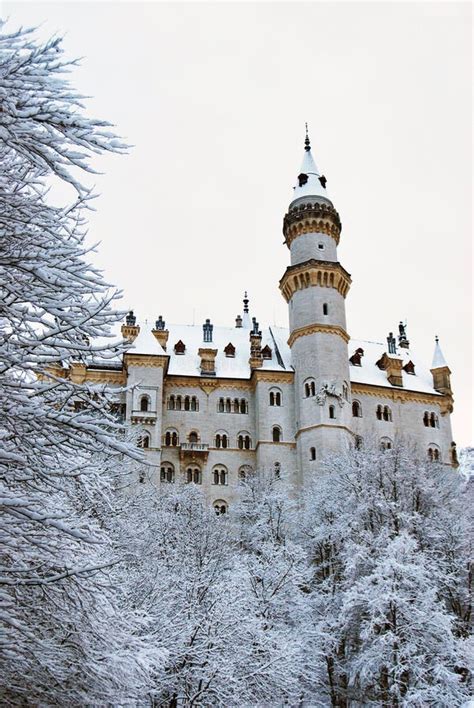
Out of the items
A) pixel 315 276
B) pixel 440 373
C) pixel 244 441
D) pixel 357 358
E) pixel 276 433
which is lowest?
pixel 244 441

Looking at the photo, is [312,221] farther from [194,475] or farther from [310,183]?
[194,475]

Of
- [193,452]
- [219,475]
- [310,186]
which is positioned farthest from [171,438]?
[310,186]

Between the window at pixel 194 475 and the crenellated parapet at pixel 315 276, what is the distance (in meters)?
17.8

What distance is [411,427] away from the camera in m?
72.2

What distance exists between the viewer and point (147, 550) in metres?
33.9

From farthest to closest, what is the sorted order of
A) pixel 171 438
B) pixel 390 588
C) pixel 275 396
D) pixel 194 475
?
pixel 275 396 < pixel 171 438 < pixel 194 475 < pixel 390 588

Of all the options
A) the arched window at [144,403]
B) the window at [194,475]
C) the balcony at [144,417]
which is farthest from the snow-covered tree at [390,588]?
the arched window at [144,403]

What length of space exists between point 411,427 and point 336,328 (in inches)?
464

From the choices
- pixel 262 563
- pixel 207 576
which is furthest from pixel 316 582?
pixel 207 576

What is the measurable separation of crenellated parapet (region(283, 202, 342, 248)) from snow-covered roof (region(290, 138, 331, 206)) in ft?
3.45

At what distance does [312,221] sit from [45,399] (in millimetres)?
62649

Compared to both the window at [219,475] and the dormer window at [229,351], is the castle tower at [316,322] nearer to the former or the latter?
the dormer window at [229,351]

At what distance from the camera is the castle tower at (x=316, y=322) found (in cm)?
6506

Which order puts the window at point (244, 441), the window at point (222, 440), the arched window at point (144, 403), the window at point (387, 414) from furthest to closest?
the window at point (387, 414) < the window at point (244, 441) < the window at point (222, 440) < the arched window at point (144, 403)
